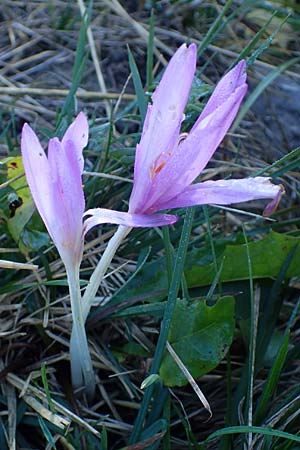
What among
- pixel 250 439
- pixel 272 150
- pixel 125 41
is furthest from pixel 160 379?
pixel 125 41

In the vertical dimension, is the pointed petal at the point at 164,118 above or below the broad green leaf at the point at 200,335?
above

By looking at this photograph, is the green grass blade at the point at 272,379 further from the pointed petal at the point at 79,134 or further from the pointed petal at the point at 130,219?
the pointed petal at the point at 79,134

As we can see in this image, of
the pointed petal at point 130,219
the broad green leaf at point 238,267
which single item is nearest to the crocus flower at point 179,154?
the pointed petal at point 130,219

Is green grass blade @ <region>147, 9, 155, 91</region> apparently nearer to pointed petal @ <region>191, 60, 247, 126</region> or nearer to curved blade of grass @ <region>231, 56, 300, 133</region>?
curved blade of grass @ <region>231, 56, 300, 133</region>

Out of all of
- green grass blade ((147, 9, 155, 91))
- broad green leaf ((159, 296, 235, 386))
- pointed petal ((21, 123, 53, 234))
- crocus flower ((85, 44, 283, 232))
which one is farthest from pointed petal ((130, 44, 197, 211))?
green grass blade ((147, 9, 155, 91))

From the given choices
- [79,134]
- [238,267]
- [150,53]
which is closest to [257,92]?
[150,53]

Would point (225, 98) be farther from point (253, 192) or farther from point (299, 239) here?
point (299, 239)

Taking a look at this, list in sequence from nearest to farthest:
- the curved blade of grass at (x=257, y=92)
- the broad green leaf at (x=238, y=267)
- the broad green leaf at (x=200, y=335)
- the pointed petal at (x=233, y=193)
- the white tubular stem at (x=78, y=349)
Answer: the pointed petal at (x=233, y=193) → the white tubular stem at (x=78, y=349) → the broad green leaf at (x=200, y=335) → the broad green leaf at (x=238, y=267) → the curved blade of grass at (x=257, y=92)
